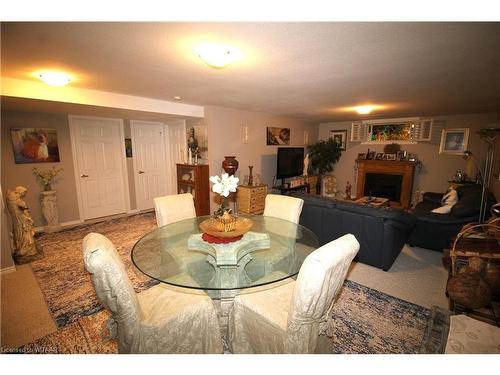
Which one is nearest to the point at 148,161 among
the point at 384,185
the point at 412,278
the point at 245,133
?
the point at 245,133

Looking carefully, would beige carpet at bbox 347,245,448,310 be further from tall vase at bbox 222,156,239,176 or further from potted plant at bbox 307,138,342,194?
potted plant at bbox 307,138,342,194

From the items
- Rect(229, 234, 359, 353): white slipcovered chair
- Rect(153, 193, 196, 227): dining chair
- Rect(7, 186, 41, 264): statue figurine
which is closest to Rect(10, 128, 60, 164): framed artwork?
Rect(7, 186, 41, 264): statue figurine

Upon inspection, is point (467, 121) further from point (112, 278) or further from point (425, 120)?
point (112, 278)

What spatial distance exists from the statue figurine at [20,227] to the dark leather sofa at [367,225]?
157 inches

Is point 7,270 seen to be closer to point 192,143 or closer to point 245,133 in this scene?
point 192,143

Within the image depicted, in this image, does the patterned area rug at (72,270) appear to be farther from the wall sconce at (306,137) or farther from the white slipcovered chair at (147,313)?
the wall sconce at (306,137)

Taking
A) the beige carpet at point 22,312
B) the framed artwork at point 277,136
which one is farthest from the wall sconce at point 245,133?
the beige carpet at point 22,312

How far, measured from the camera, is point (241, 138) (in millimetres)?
5066

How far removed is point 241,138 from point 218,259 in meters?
3.76

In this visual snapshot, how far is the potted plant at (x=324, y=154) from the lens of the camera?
6.68 m

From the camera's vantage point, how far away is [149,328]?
133 centimetres

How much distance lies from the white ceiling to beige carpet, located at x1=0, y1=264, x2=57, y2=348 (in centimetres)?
230
